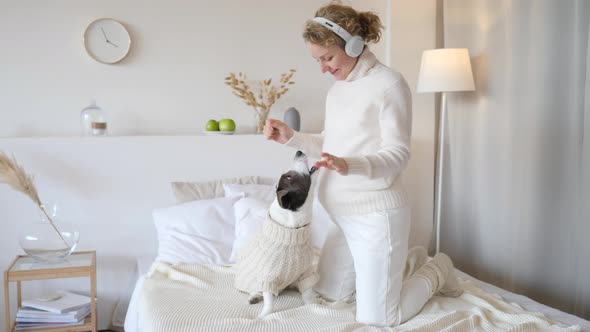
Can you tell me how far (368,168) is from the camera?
161cm

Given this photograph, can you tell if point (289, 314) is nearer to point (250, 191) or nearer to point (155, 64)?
point (250, 191)

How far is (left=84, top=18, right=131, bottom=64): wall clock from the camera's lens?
296cm

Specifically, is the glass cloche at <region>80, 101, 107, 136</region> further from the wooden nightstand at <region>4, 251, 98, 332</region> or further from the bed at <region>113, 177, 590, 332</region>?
the wooden nightstand at <region>4, 251, 98, 332</region>

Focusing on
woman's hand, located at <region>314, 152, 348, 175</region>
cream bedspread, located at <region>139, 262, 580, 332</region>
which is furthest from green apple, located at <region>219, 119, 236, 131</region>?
woman's hand, located at <region>314, 152, 348, 175</region>

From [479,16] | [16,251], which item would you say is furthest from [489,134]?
[16,251]

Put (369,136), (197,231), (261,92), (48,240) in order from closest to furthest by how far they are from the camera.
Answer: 1. (369,136)
2. (48,240)
3. (197,231)
4. (261,92)

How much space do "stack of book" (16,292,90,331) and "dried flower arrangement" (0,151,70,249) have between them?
0.27 metres

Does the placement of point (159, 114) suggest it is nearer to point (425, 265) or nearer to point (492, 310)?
point (425, 265)

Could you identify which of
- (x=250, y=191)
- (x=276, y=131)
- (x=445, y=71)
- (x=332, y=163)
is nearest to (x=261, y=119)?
(x=250, y=191)

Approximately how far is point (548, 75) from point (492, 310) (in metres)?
1.22

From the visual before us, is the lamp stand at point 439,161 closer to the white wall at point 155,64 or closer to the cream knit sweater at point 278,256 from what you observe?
the white wall at point 155,64

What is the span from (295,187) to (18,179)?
1.42m

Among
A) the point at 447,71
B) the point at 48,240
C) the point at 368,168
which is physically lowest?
the point at 48,240

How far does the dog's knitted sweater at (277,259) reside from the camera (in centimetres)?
178
